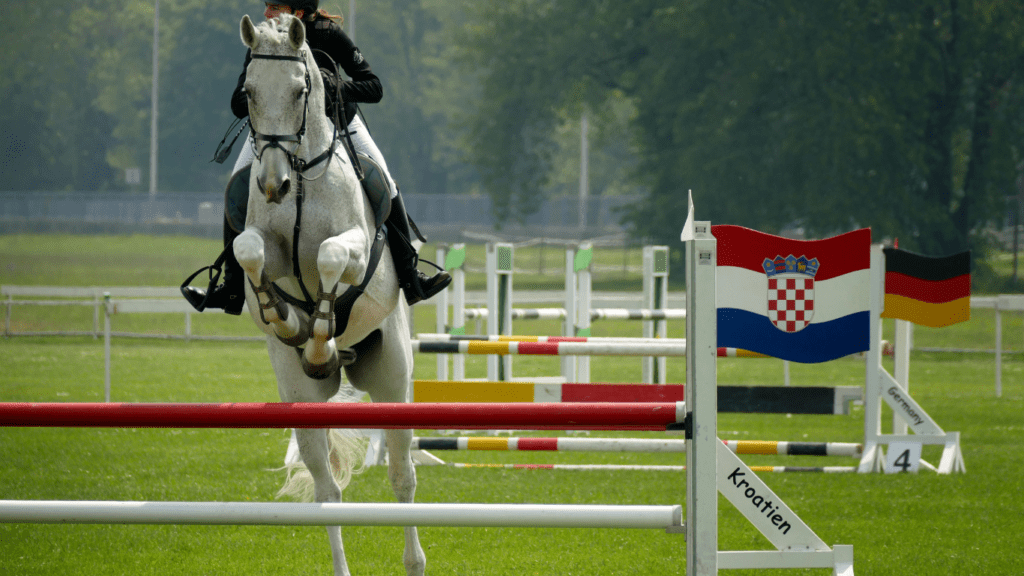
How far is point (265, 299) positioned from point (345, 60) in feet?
4.37

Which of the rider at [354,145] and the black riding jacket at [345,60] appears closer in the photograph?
the rider at [354,145]

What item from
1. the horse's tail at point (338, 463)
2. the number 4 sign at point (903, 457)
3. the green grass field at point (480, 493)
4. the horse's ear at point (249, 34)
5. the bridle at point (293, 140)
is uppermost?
the horse's ear at point (249, 34)

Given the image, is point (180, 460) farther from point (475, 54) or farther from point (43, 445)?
point (475, 54)

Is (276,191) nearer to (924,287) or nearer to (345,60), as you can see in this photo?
(345,60)

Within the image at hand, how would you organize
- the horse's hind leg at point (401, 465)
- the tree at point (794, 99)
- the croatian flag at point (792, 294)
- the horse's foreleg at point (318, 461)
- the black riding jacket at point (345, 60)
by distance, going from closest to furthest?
the croatian flag at point (792, 294)
the horse's foreleg at point (318, 461)
the black riding jacket at point (345, 60)
the horse's hind leg at point (401, 465)
the tree at point (794, 99)

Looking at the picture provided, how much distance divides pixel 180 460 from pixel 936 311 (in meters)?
5.38

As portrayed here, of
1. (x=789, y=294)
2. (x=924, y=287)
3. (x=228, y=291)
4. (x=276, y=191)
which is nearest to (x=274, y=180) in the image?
(x=276, y=191)

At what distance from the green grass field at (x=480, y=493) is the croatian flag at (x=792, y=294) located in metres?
1.11

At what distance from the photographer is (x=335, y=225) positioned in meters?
4.16

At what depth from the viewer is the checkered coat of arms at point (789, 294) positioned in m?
4.27

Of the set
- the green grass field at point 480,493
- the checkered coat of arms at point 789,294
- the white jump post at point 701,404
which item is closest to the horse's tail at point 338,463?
the green grass field at point 480,493

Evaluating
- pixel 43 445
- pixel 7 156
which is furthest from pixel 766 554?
pixel 7 156

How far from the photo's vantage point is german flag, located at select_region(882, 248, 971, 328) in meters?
7.28

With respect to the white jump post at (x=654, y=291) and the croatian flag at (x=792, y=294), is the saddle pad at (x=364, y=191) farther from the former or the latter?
the white jump post at (x=654, y=291)
